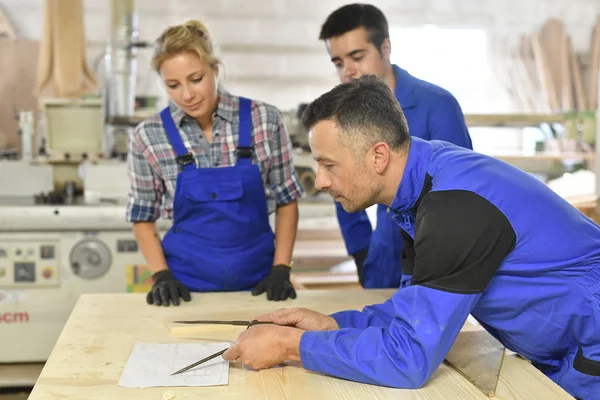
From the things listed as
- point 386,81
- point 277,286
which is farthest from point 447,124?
point 277,286

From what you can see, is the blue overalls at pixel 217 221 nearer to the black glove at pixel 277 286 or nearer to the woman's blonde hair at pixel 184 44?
the black glove at pixel 277 286

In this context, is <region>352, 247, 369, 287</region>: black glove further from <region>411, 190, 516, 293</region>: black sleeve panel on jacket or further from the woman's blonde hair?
<region>411, 190, 516, 293</region>: black sleeve panel on jacket

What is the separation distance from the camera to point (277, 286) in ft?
7.17

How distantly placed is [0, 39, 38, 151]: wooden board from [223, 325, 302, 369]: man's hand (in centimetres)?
393

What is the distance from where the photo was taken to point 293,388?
143 cm

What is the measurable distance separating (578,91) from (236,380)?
510cm

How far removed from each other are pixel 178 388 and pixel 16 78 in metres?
4.16

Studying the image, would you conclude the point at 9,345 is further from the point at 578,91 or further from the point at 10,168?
the point at 578,91

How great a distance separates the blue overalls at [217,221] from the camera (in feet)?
7.31

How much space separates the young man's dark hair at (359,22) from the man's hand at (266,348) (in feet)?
4.10

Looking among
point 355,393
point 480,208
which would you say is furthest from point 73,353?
point 480,208

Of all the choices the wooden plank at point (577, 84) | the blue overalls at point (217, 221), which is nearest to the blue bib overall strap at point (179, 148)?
the blue overalls at point (217, 221)

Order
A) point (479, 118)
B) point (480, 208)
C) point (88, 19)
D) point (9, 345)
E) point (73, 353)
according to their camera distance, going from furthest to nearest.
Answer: point (88, 19)
point (479, 118)
point (9, 345)
point (73, 353)
point (480, 208)

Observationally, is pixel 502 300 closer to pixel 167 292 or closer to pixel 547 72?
pixel 167 292
